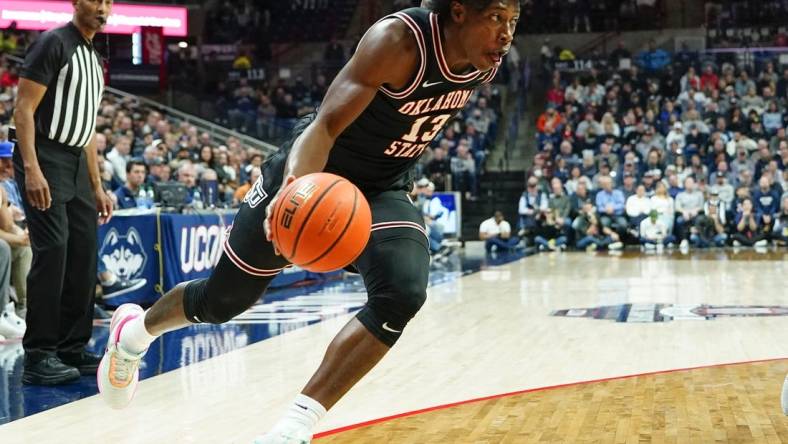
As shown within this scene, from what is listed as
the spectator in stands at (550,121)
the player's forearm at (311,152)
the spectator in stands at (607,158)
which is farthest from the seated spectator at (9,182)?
the spectator in stands at (550,121)

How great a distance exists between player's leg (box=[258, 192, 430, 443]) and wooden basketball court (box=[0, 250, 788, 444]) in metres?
0.60

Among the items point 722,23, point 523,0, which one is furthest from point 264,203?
point 722,23

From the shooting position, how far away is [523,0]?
3.47 m

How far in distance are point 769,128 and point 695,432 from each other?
685 inches

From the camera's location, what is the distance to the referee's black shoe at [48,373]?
17.0 ft

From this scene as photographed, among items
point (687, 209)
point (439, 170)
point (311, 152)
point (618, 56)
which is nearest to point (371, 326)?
point (311, 152)

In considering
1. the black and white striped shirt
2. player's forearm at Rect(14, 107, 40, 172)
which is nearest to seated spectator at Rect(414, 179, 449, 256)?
the black and white striped shirt

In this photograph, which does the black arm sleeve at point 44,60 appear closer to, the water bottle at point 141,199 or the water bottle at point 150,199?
the water bottle at point 141,199

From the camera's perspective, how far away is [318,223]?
303 cm

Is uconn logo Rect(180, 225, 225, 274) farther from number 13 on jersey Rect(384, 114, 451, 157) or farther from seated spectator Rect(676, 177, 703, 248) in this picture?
seated spectator Rect(676, 177, 703, 248)

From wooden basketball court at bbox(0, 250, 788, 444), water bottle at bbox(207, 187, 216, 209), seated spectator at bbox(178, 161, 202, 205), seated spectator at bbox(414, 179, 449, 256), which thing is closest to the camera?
wooden basketball court at bbox(0, 250, 788, 444)

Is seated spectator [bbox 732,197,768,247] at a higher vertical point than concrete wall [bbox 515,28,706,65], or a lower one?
lower

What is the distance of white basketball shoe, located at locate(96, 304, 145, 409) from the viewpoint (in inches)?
165

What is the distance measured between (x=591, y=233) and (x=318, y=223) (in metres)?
14.7
